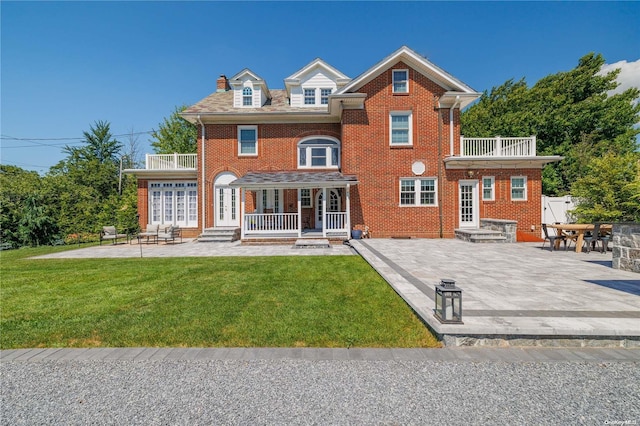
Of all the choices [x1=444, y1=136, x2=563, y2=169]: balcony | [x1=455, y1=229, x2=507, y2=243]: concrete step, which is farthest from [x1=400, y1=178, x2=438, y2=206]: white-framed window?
[x1=455, y1=229, x2=507, y2=243]: concrete step

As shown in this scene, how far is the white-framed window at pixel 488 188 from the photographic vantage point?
50.0ft

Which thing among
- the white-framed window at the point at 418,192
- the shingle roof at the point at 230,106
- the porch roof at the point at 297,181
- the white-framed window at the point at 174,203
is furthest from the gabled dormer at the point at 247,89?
the white-framed window at the point at 418,192

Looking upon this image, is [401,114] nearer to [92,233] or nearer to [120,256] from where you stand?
[120,256]

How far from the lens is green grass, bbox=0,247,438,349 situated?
384 cm

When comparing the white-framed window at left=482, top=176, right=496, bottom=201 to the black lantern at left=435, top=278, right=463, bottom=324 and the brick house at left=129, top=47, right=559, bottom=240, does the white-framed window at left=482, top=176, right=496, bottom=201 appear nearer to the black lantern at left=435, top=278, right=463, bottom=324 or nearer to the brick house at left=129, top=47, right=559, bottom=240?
the brick house at left=129, top=47, right=559, bottom=240

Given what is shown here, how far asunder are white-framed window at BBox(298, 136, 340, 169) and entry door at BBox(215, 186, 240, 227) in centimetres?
442

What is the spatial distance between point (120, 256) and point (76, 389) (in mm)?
9832

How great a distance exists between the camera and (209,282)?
6.78 meters

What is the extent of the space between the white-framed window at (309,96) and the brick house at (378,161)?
1.38 m

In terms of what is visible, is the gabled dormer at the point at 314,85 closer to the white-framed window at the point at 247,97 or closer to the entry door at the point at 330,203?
the white-framed window at the point at 247,97

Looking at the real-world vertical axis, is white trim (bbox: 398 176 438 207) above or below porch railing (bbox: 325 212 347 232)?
above

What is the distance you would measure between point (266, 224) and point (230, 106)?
26.9ft

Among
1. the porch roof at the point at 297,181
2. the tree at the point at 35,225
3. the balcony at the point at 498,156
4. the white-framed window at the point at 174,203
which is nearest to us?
the porch roof at the point at 297,181

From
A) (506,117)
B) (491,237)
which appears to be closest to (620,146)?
(506,117)
